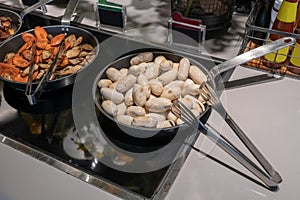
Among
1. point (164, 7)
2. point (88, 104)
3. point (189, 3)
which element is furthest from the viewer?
point (164, 7)

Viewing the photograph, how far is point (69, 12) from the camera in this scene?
0.88 meters

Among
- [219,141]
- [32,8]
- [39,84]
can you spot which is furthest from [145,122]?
[32,8]

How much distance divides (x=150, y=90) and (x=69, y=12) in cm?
38

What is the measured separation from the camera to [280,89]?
69cm

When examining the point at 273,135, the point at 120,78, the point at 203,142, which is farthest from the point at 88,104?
the point at 273,135

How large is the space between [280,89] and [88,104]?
37 centimetres

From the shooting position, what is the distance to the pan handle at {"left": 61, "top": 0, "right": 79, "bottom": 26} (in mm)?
866

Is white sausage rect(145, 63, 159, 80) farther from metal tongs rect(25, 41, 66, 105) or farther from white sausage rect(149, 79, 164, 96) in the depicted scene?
metal tongs rect(25, 41, 66, 105)

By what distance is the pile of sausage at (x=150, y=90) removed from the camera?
59cm

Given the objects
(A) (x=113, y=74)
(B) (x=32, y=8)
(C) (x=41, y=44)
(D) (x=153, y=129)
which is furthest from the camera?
(B) (x=32, y=8)

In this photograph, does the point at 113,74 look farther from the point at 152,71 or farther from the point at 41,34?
the point at 41,34

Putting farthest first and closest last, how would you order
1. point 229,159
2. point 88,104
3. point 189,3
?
point 189,3 → point 88,104 → point 229,159

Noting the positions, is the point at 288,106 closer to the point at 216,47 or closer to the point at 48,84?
the point at 216,47

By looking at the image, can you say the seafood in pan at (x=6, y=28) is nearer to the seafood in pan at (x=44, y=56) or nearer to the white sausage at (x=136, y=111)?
the seafood in pan at (x=44, y=56)
